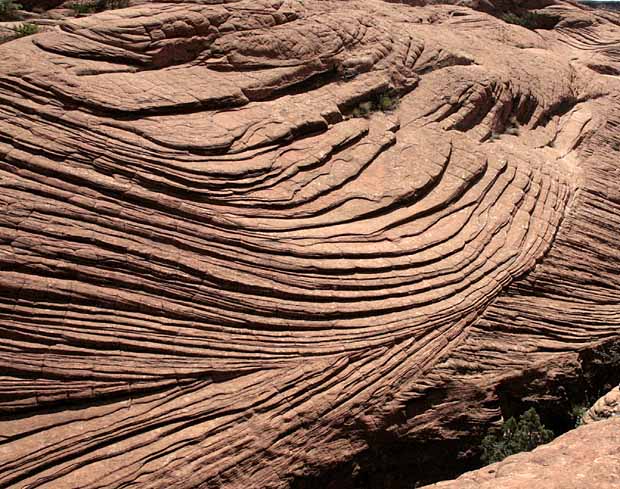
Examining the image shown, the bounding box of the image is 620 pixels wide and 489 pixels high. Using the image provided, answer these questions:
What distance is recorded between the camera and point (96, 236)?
7848 mm

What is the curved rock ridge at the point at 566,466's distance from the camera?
267 inches

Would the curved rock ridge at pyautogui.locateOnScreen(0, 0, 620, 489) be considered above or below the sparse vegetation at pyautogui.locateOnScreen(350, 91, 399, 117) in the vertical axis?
below

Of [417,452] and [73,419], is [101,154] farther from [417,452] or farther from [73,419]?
[417,452]

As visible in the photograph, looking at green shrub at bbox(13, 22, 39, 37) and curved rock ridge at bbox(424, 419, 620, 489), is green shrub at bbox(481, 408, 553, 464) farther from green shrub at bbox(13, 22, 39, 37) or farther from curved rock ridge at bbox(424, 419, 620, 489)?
green shrub at bbox(13, 22, 39, 37)

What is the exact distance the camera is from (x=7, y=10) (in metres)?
11.6

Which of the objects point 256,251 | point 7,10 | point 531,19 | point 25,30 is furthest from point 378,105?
point 531,19

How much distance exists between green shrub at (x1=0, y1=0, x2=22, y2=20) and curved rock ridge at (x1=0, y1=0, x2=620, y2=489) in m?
2.23

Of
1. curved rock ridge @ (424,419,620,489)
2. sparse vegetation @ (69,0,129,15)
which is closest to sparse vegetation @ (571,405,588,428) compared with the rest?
curved rock ridge @ (424,419,620,489)

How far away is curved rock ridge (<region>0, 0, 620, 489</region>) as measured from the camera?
24.4 ft

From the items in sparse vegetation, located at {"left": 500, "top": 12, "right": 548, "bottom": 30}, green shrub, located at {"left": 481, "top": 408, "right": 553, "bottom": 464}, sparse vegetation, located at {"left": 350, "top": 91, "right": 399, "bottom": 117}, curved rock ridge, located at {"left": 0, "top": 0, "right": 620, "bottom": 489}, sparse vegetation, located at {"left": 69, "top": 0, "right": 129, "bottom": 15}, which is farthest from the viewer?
sparse vegetation, located at {"left": 500, "top": 12, "right": 548, "bottom": 30}

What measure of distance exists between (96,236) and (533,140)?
1057 cm

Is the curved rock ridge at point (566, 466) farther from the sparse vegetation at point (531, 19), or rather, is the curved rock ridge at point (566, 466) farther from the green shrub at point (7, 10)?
the sparse vegetation at point (531, 19)

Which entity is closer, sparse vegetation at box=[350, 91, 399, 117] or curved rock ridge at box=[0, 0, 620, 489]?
curved rock ridge at box=[0, 0, 620, 489]

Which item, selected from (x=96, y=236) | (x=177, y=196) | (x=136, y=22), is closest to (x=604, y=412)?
(x=177, y=196)
